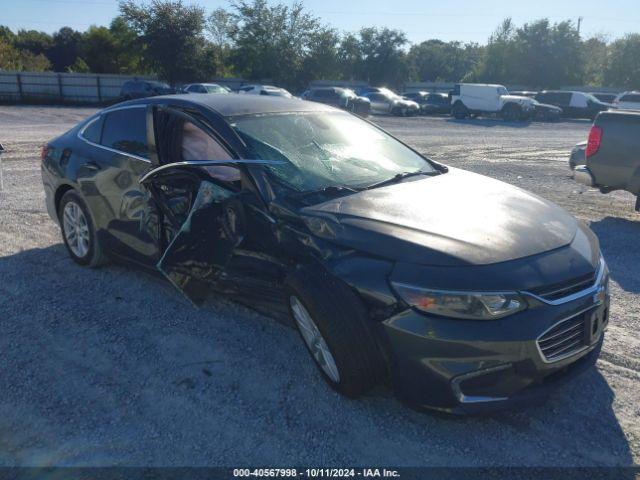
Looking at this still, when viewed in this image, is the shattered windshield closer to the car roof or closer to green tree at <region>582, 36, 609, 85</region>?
the car roof

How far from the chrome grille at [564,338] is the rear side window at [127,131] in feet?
10.5

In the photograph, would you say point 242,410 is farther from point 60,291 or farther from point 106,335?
point 60,291

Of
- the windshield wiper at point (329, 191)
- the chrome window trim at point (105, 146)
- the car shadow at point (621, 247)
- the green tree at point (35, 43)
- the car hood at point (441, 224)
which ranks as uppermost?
the green tree at point (35, 43)

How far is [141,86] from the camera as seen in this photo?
102 ft

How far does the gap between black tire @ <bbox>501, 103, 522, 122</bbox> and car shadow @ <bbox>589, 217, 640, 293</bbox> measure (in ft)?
81.4

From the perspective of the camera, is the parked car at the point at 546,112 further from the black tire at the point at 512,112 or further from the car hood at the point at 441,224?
the car hood at the point at 441,224

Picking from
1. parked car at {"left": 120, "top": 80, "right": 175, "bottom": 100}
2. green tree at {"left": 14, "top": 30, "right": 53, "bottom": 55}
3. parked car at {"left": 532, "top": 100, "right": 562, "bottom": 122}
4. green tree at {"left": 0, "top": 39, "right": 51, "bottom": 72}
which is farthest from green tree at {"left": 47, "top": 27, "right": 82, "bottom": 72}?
parked car at {"left": 532, "top": 100, "right": 562, "bottom": 122}

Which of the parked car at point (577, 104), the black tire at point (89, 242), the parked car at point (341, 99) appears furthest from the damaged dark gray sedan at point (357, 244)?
the parked car at point (577, 104)

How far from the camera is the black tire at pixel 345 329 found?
117 inches

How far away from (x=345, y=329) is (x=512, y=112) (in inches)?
1205

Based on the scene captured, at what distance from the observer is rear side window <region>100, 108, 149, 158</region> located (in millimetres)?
4621

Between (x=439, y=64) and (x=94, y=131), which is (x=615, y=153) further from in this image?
(x=439, y=64)

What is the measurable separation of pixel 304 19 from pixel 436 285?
164 ft

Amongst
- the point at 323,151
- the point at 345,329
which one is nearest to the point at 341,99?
the point at 323,151
